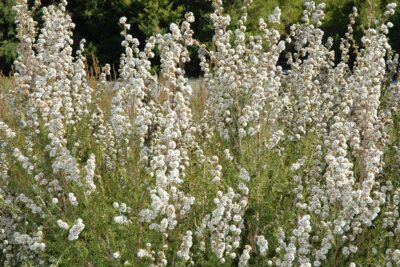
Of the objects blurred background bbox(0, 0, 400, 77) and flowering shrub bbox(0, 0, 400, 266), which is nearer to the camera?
flowering shrub bbox(0, 0, 400, 266)

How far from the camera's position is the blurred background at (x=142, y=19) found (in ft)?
49.8

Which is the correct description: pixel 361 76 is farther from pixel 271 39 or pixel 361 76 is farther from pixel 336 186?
pixel 336 186

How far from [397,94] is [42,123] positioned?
2.97 m

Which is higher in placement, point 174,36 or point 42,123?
point 174,36

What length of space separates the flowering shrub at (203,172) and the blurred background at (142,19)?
10.0 metres

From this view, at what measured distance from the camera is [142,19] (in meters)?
15.3

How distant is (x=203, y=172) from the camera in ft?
13.7

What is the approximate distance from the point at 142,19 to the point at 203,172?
11.6 meters

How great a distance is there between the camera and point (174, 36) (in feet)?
13.7

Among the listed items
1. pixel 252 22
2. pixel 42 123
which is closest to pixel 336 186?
pixel 42 123

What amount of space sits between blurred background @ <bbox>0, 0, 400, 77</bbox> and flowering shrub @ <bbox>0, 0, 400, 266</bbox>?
10042mm

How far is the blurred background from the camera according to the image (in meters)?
15.2

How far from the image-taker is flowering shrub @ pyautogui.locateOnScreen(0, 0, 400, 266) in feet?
11.3

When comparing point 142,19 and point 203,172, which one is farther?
point 142,19
